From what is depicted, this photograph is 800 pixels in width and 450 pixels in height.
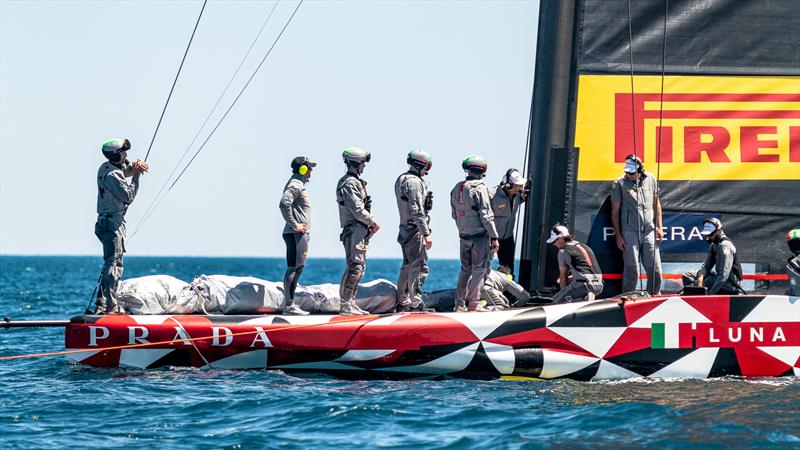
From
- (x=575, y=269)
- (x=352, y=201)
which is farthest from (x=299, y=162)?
(x=575, y=269)

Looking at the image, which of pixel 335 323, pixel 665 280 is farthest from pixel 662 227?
pixel 335 323

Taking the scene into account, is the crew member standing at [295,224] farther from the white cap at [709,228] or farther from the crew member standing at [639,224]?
the white cap at [709,228]

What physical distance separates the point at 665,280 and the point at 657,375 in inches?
65.0

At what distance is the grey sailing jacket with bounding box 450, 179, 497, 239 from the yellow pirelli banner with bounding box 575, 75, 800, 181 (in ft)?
4.10

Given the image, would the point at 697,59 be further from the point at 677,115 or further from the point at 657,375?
the point at 657,375

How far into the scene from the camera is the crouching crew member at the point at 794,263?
37.7 feet

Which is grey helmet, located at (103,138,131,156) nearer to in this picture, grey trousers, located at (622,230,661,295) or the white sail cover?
the white sail cover

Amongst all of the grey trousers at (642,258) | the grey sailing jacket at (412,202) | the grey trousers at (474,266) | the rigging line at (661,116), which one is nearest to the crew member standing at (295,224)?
the grey sailing jacket at (412,202)

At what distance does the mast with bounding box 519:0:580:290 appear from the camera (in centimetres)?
1220

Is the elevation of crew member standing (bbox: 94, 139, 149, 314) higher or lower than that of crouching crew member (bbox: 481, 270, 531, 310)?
higher

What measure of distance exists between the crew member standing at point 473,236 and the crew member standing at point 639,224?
1331mm

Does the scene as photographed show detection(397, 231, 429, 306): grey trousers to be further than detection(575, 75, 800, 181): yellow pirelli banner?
No


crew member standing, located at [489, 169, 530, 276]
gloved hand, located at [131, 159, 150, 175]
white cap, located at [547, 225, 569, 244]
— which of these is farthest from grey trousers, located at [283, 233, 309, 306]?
white cap, located at [547, 225, 569, 244]

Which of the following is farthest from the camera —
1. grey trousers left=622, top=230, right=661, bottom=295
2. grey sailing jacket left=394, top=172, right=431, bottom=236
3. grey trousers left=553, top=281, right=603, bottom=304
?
grey trousers left=622, top=230, right=661, bottom=295
